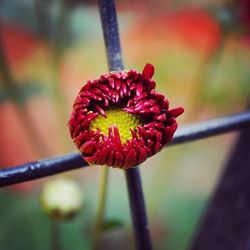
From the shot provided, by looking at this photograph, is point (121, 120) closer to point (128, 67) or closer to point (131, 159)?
point (131, 159)

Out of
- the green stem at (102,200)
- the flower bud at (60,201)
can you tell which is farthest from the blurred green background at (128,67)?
the green stem at (102,200)

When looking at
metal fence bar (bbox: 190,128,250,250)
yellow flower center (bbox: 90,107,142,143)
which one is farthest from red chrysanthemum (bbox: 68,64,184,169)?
metal fence bar (bbox: 190,128,250,250)

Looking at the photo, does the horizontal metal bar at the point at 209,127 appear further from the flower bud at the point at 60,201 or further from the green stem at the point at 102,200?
the flower bud at the point at 60,201

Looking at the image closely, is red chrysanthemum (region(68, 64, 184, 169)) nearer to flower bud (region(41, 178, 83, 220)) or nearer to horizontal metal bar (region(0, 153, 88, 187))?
horizontal metal bar (region(0, 153, 88, 187))

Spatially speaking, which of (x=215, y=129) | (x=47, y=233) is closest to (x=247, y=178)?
(x=215, y=129)

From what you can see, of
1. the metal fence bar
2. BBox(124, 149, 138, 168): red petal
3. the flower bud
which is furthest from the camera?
the flower bud

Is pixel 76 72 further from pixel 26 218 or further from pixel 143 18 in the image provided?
pixel 26 218

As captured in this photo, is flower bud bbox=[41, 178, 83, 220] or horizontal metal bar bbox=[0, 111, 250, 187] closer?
horizontal metal bar bbox=[0, 111, 250, 187]
